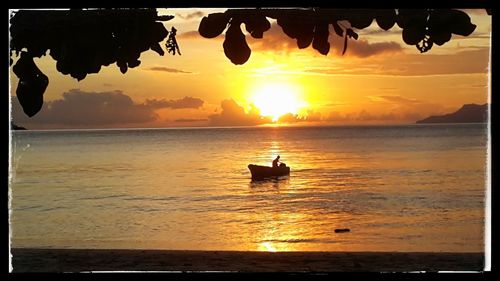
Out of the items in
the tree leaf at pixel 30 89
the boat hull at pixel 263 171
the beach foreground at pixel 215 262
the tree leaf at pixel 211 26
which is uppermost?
the boat hull at pixel 263 171

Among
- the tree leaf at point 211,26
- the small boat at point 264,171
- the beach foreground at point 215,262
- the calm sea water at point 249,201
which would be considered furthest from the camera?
the small boat at point 264,171

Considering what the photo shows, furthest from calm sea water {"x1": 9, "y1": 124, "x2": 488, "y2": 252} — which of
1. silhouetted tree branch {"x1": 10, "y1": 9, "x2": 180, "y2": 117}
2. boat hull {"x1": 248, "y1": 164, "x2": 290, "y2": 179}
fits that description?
silhouetted tree branch {"x1": 10, "y1": 9, "x2": 180, "y2": 117}

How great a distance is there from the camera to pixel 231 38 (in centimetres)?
175

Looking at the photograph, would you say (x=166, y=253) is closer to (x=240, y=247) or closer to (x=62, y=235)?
Answer: (x=240, y=247)

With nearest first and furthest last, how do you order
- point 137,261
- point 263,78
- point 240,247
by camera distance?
1. point 263,78
2. point 137,261
3. point 240,247

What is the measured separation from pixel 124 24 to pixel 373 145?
36101 millimetres

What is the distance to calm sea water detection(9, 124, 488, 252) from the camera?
16.8 m

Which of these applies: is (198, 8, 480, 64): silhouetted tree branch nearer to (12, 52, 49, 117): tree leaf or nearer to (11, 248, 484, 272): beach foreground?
(12, 52, 49, 117): tree leaf

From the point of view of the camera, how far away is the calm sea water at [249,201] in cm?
1677

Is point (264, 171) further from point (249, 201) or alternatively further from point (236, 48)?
point (236, 48)

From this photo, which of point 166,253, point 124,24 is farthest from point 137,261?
point 124,24

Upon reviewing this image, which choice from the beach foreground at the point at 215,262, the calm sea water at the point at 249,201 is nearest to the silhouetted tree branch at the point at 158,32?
the beach foreground at the point at 215,262

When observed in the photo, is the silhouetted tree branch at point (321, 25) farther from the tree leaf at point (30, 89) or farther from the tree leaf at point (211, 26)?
the tree leaf at point (30, 89)

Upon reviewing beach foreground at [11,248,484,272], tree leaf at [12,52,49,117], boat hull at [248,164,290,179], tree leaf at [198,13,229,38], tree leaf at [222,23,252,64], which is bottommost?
beach foreground at [11,248,484,272]
